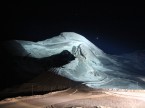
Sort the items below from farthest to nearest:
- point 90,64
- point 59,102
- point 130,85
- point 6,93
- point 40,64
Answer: point 90,64
point 40,64
point 130,85
point 6,93
point 59,102

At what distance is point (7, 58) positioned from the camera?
1077 inches

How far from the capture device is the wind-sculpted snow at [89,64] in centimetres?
2655

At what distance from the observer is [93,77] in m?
27.3

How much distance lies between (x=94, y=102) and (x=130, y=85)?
9614 millimetres

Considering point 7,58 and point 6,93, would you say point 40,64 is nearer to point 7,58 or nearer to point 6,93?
point 7,58

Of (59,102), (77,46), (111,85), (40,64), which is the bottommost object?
(59,102)

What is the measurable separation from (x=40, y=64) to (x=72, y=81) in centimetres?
453

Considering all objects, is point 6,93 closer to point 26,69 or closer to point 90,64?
point 26,69

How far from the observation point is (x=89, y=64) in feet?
98.0

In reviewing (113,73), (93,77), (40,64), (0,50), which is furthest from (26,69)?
(113,73)

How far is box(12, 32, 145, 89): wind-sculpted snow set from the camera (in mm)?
26555

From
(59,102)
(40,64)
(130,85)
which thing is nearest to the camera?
(59,102)

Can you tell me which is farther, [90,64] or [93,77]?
[90,64]

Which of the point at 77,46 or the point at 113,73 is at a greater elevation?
the point at 77,46
